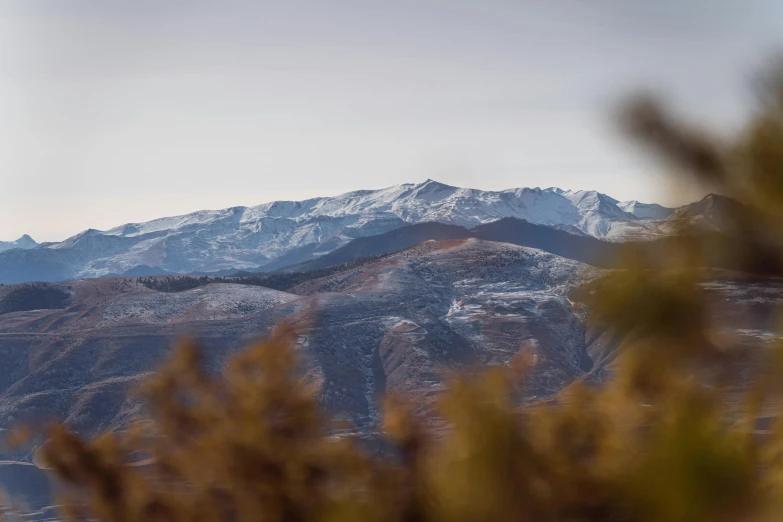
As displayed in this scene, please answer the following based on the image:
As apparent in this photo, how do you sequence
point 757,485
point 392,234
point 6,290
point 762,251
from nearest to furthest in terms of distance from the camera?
point 757,485
point 762,251
point 6,290
point 392,234

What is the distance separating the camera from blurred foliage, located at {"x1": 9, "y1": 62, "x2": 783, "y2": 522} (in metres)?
1.97

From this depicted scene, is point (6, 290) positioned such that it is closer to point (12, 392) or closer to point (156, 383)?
point (12, 392)

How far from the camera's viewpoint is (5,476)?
2463 inches

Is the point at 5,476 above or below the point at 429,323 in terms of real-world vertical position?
below

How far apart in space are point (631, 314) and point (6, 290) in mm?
114727

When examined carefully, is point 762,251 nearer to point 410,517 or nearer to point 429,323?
point 410,517

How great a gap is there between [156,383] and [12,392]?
258 ft

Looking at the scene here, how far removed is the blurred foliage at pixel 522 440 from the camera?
1975mm

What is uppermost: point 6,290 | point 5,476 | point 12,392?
point 6,290

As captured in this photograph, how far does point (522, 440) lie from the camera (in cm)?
209

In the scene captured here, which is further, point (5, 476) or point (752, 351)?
point (5, 476)

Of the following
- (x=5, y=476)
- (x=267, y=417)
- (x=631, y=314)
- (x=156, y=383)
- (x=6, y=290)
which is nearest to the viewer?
(x=631, y=314)

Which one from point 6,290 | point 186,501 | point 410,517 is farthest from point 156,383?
point 6,290

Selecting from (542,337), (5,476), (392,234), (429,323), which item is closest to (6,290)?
(5,476)
